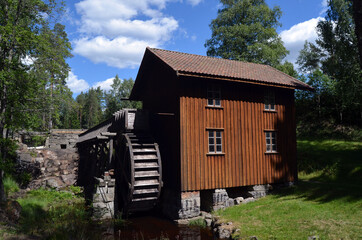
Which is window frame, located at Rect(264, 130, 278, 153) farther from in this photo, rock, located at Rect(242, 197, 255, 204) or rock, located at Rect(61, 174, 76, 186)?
rock, located at Rect(61, 174, 76, 186)

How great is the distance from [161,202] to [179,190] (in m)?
2.45

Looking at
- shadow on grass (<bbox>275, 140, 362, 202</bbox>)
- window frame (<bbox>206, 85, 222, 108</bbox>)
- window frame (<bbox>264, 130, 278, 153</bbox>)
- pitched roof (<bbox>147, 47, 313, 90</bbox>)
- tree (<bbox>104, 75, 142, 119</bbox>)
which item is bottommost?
shadow on grass (<bbox>275, 140, 362, 202</bbox>)

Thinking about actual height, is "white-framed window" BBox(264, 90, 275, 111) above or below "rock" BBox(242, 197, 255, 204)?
above

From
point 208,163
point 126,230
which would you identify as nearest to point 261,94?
point 208,163

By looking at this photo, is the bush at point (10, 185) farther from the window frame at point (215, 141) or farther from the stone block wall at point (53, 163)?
the window frame at point (215, 141)

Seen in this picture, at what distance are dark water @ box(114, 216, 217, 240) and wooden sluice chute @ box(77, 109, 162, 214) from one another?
2.41 ft

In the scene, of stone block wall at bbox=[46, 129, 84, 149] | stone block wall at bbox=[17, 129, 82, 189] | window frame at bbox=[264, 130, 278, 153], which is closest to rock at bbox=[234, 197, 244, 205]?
window frame at bbox=[264, 130, 278, 153]

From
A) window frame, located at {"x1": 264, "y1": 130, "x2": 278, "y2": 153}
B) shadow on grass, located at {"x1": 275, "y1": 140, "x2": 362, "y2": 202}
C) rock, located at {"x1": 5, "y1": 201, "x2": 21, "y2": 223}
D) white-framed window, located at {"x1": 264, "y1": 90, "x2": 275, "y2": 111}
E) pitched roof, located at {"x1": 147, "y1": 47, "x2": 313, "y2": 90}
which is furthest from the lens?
white-framed window, located at {"x1": 264, "y1": 90, "x2": 275, "y2": 111}

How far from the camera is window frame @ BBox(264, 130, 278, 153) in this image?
556 inches

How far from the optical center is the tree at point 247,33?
2411 cm

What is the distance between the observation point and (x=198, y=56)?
15805 millimetres

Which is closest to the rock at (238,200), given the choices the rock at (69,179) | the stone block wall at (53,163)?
the stone block wall at (53,163)

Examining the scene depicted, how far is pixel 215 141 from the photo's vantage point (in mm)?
12641

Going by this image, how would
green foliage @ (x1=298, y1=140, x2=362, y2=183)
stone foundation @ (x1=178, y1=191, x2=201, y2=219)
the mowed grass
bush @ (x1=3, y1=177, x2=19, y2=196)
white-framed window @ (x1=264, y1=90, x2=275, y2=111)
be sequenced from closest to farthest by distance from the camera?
1. the mowed grass
2. stone foundation @ (x1=178, y1=191, x2=201, y2=219)
3. bush @ (x1=3, y1=177, x2=19, y2=196)
4. white-framed window @ (x1=264, y1=90, x2=275, y2=111)
5. green foliage @ (x1=298, y1=140, x2=362, y2=183)
